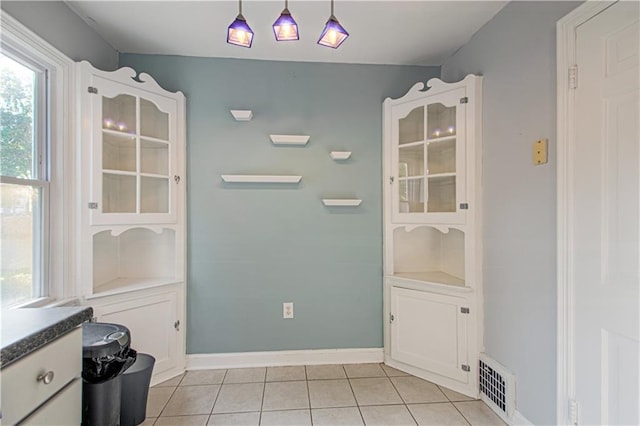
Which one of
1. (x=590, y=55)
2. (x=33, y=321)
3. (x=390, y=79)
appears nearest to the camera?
(x=33, y=321)

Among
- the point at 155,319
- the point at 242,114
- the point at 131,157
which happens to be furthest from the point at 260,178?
the point at 155,319

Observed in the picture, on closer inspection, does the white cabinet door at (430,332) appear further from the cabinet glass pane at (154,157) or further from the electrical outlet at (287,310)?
the cabinet glass pane at (154,157)

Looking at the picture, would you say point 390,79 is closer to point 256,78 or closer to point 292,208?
point 256,78

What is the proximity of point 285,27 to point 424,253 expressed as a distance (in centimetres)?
196

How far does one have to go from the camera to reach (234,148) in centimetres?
243

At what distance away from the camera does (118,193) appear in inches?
81.4

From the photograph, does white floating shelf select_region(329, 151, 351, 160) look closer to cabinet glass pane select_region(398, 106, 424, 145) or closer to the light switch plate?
cabinet glass pane select_region(398, 106, 424, 145)

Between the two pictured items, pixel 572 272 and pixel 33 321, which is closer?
pixel 33 321

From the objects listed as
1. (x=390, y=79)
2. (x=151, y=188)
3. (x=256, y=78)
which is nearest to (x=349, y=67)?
(x=390, y=79)

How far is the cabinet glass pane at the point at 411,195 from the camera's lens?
2.31m

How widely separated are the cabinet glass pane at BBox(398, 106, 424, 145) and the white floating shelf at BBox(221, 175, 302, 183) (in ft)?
2.87

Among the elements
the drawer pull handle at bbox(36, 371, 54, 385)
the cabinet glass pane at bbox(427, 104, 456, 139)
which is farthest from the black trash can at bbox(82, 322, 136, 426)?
the cabinet glass pane at bbox(427, 104, 456, 139)

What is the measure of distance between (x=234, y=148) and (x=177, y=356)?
5.43ft

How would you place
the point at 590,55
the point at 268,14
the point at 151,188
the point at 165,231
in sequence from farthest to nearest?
the point at 165,231
the point at 151,188
the point at 268,14
the point at 590,55
